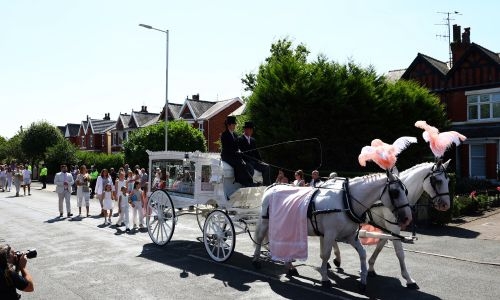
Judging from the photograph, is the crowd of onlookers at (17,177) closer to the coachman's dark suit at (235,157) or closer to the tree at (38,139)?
the tree at (38,139)

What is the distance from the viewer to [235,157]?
1053 centimetres

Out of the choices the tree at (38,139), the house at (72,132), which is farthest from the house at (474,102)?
the house at (72,132)

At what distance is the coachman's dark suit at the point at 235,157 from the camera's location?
10.5m

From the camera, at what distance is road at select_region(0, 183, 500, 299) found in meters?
7.81

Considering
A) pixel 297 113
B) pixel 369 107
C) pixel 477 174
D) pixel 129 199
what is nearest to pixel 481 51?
pixel 477 174

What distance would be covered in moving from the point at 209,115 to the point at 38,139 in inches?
809

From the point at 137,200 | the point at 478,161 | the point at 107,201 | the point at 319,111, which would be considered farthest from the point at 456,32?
the point at 107,201

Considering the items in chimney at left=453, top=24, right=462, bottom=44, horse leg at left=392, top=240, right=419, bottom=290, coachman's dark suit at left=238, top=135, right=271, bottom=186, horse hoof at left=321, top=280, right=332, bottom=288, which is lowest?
horse hoof at left=321, top=280, right=332, bottom=288

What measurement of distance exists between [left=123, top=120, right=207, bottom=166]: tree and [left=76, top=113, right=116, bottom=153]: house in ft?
105

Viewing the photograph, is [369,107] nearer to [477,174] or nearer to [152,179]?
[477,174]

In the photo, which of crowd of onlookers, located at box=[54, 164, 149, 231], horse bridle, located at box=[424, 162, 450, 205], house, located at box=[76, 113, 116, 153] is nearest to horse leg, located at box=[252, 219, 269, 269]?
horse bridle, located at box=[424, 162, 450, 205]

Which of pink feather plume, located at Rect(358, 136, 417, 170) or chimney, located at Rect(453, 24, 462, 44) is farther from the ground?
chimney, located at Rect(453, 24, 462, 44)

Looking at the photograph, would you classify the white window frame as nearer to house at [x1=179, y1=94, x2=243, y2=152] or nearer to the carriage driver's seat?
the carriage driver's seat

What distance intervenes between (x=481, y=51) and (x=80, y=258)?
27752 millimetres
